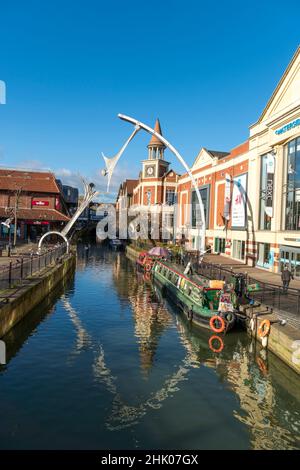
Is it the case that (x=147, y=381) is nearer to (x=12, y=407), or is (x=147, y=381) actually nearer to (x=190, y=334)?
(x=12, y=407)

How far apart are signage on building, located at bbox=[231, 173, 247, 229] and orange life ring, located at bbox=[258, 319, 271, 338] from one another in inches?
1031

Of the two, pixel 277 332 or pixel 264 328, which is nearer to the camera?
pixel 277 332

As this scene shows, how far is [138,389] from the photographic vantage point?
12.4 meters

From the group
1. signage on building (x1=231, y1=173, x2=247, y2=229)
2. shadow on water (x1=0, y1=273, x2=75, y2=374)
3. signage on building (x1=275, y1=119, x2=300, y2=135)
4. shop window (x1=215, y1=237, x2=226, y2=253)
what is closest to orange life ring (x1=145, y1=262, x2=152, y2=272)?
signage on building (x1=231, y1=173, x2=247, y2=229)

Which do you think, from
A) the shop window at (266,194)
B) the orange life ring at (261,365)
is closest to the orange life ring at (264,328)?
the orange life ring at (261,365)

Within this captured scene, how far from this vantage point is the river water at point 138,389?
381 inches

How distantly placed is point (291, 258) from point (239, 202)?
1435cm

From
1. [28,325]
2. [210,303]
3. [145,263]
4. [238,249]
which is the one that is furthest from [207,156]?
[28,325]

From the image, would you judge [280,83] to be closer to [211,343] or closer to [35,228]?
[211,343]

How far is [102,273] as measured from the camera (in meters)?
42.2

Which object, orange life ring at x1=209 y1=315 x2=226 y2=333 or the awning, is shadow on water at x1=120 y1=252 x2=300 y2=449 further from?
the awning

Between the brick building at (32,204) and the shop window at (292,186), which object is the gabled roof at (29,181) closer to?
the brick building at (32,204)

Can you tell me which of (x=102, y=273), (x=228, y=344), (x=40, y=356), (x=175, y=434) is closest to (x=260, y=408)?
(x=175, y=434)

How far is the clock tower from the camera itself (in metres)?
78.5
